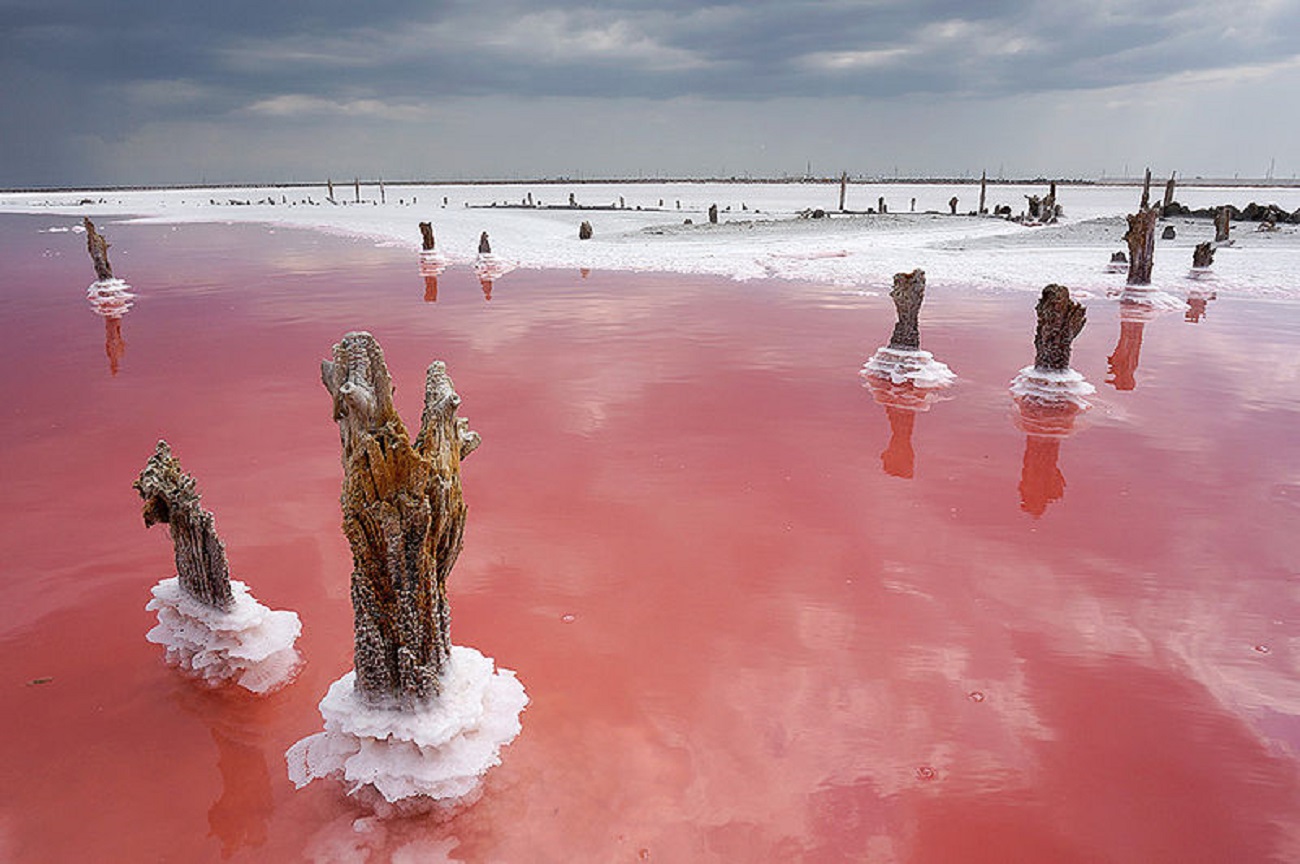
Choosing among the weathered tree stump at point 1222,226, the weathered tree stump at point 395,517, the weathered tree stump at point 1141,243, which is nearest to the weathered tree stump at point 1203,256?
the weathered tree stump at point 1141,243

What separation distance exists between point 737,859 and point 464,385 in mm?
9296

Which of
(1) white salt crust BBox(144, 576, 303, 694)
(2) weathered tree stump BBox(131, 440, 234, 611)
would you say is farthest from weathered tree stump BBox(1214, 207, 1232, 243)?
(2) weathered tree stump BBox(131, 440, 234, 611)

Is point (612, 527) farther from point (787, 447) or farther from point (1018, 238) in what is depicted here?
point (1018, 238)

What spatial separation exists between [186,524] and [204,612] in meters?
0.63

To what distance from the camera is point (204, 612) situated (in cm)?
497

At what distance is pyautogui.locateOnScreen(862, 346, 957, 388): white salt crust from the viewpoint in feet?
38.9

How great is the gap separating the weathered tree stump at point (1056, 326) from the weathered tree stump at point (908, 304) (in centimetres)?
180

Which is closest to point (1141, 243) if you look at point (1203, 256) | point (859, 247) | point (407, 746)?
point (1203, 256)

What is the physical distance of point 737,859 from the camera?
3857 mm

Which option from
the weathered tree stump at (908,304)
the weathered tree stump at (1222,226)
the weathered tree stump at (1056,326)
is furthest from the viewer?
the weathered tree stump at (1222,226)

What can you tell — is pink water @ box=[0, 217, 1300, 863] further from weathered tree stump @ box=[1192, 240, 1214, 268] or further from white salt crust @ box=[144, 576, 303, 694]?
weathered tree stump @ box=[1192, 240, 1214, 268]

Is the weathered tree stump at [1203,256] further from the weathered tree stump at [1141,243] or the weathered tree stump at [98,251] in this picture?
the weathered tree stump at [98,251]

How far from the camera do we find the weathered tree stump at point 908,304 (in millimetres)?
11820

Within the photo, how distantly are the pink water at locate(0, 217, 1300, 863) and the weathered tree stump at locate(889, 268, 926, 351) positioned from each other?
3.67ft
